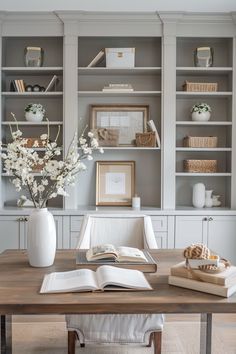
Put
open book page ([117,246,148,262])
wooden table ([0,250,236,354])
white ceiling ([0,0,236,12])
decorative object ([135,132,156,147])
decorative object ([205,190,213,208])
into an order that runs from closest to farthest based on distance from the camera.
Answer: wooden table ([0,250,236,354]) < open book page ([117,246,148,262]) < white ceiling ([0,0,236,12]) < decorative object ([135,132,156,147]) < decorative object ([205,190,213,208])

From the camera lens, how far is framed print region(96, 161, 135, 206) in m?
4.10

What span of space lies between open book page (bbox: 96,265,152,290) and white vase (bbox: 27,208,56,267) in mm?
311

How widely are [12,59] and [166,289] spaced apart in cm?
332

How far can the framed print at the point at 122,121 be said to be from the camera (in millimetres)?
4102

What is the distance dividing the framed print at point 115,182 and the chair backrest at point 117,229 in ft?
4.01

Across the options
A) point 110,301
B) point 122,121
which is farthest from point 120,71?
point 110,301

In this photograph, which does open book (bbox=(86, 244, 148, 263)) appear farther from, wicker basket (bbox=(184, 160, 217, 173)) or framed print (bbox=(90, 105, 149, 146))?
framed print (bbox=(90, 105, 149, 146))

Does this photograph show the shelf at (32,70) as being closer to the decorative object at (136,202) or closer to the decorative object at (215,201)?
the decorative object at (136,202)

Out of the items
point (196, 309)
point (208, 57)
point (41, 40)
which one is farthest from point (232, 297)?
point (41, 40)

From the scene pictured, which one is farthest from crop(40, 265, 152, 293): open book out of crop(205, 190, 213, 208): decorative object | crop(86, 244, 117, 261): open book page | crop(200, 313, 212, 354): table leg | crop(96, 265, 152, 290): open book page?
crop(205, 190, 213, 208): decorative object

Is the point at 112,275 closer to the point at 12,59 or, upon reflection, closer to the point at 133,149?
the point at 133,149

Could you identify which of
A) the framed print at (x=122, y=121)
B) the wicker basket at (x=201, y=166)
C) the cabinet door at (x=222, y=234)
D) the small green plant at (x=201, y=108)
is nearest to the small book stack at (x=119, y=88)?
the framed print at (x=122, y=121)

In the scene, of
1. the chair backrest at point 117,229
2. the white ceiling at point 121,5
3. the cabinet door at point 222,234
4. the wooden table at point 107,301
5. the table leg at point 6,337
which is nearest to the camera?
the wooden table at point 107,301

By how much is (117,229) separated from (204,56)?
2.04 metres
